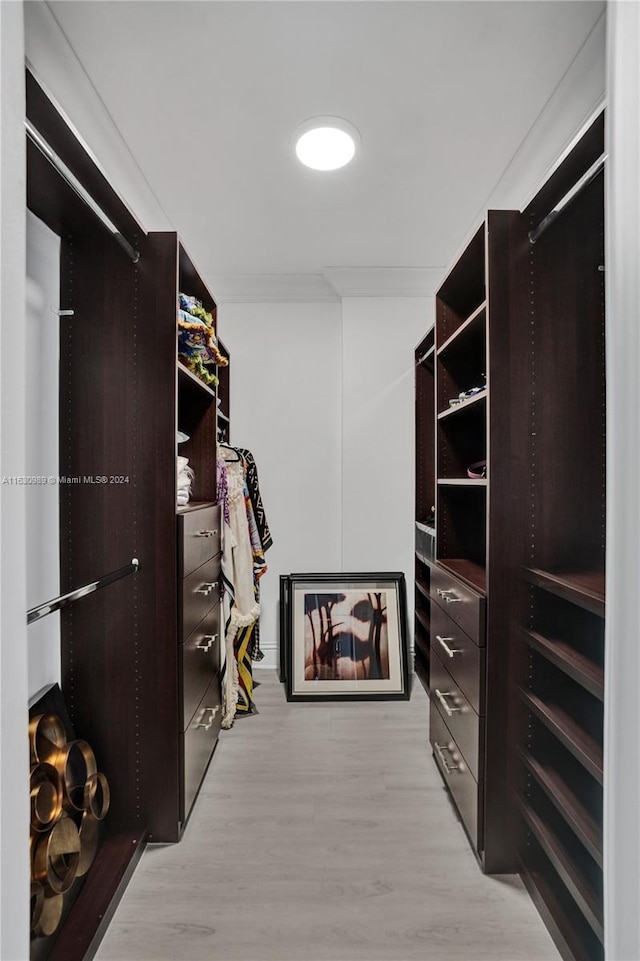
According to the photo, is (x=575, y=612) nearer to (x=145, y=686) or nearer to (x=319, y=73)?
(x=145, y=686)

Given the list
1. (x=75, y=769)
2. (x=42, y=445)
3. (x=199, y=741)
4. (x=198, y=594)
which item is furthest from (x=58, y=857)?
(x=42, y=445)

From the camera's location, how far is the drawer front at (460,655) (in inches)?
65.9

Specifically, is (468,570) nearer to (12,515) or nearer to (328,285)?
(12,515)

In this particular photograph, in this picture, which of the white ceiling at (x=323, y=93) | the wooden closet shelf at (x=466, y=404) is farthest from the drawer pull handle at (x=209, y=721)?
the white ceiling at (x=323, y=93)

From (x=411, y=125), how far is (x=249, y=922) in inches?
102

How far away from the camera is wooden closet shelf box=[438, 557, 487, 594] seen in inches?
72.7

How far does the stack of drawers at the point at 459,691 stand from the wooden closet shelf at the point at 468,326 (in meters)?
0.93

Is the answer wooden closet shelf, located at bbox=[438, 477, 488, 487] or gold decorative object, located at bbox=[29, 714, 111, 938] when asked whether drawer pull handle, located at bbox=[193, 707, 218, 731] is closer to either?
gold decorative object, located at bbox=[29, 714, 111, 938]

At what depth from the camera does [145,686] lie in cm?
176

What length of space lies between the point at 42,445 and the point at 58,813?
1.06 meters

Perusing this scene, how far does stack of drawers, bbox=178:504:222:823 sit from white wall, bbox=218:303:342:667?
1092mm

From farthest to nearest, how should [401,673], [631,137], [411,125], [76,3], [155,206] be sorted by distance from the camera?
1. [401,673]
2. [155,206]
3. [411,125]
4. [76,3]
5. [631,137]

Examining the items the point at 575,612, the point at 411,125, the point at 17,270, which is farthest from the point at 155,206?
the point at 575,612

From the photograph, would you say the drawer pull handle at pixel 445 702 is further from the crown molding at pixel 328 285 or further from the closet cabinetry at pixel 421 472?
the crown molding at pixel 328 285
